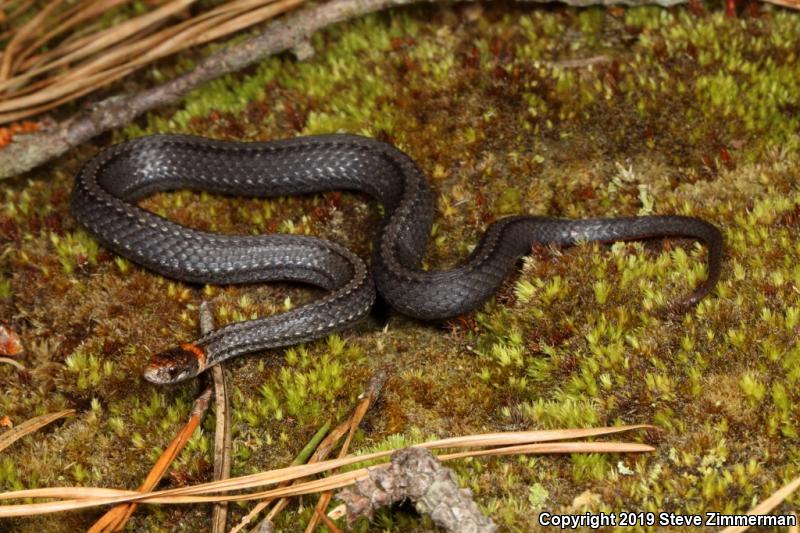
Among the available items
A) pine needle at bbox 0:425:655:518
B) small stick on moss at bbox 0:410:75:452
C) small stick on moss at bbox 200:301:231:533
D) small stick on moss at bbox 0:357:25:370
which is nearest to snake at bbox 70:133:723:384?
small stick on moss at bbox 200:301:231:533

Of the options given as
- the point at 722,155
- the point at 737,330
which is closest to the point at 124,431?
the point at 737,330

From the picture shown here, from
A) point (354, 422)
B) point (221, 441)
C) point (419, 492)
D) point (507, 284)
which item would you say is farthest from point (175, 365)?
point (507, 284)

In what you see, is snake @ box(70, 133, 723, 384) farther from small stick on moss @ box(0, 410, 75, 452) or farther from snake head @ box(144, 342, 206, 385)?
small stick on moss @ box(0, 410, 75, 452)

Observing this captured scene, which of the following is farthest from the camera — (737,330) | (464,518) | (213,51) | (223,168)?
(213,51)

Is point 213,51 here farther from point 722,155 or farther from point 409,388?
point 722,155

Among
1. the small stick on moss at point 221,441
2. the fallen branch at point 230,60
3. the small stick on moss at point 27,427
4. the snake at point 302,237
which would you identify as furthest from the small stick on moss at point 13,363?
the fallen branch at point 230,60

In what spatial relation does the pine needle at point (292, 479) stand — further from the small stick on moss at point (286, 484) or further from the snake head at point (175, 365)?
the snake head at point (175, 365)

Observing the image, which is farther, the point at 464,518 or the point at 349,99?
the point at 349,99
